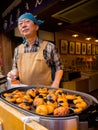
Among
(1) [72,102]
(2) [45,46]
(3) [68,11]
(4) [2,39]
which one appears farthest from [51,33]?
(1) [72,102]

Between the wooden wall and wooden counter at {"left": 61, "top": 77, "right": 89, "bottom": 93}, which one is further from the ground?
the wooden wall

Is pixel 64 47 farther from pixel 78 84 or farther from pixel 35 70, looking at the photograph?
pixel 35 70

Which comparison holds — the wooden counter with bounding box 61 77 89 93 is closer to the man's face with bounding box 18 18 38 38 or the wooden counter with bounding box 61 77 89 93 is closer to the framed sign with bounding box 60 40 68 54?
the framed sign with bounding box 60 40 68 54

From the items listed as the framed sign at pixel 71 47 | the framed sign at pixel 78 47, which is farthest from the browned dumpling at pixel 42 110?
the framed sign at pixel 78 47

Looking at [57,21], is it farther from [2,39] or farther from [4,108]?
[4,108]

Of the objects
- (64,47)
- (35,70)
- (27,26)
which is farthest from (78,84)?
(27,26)

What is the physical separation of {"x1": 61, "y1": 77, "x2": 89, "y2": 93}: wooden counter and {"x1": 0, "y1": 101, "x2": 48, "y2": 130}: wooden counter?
176 inches

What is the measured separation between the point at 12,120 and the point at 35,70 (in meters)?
1.09

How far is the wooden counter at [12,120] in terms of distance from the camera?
1.86ft

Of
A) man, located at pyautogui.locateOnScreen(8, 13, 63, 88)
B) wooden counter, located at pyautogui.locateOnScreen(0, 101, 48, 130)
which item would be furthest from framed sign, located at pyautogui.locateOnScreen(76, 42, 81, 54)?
wooden counter, located at pyautogui.locateOnScreen(0, 101, 48, 130)

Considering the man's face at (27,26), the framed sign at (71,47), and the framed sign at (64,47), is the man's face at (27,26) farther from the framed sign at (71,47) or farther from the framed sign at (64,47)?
the framed sign at (71,47)

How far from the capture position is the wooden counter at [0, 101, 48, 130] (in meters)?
0.57

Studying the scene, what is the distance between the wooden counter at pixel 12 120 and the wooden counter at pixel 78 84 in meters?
4.48

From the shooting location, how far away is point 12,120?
66 centimetres
